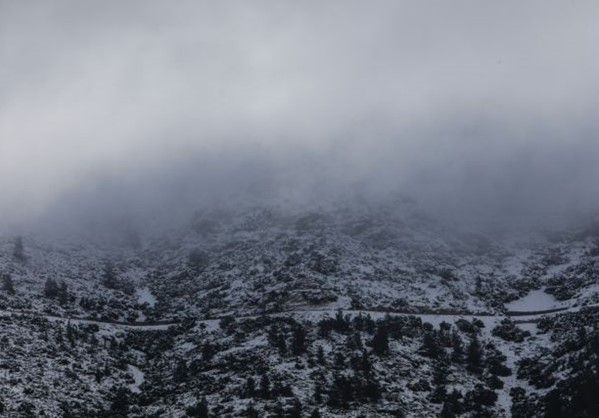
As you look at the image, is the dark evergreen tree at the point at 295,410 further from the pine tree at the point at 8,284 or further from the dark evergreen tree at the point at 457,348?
the pine tree at the point at 8,284

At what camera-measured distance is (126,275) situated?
107000mm

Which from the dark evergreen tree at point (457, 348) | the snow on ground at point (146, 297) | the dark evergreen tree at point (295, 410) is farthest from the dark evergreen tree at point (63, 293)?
→ the dark evergreen tree at point (457, 348)

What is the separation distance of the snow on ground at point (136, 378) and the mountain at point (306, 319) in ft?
0.66

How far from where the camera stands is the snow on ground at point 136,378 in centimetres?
6831

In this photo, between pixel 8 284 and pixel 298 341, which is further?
pixel 8 284

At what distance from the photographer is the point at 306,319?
81.0 metres

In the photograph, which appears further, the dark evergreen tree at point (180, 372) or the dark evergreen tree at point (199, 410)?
the dark evergreen tree at point (180, 372)

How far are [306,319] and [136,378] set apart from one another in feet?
68.7

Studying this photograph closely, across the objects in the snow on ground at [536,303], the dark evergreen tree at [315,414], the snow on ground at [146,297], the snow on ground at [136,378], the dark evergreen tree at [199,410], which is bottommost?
the dark evergreen tree at [315,414]

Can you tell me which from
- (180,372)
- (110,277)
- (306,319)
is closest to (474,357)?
(306,319)

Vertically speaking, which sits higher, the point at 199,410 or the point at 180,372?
the point at 180,372

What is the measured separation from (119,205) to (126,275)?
46813mm

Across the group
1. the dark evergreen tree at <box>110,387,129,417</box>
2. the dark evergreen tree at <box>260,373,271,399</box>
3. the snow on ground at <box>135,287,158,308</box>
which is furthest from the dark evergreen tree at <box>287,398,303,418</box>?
the snow on ground at <box>135,287,158,308</box>

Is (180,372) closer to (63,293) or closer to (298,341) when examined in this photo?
(298,341)
